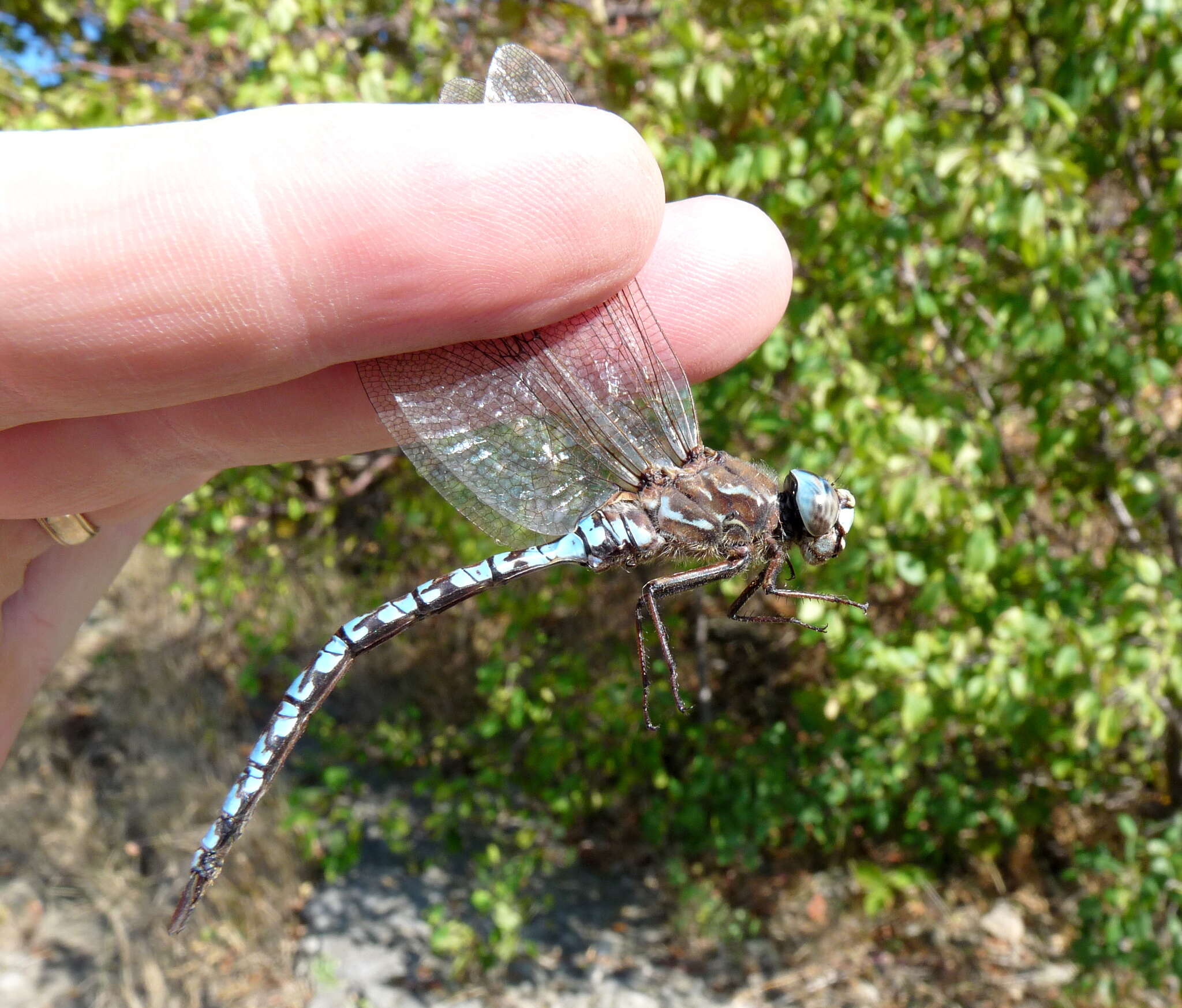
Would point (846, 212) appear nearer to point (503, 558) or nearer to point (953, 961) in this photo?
point (503, 558)

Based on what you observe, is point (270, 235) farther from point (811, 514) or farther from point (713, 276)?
point (811, 514)

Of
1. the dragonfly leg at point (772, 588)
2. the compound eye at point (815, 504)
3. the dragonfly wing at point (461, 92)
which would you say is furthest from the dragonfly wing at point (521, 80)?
the dragonfly leg at point (772, 588)

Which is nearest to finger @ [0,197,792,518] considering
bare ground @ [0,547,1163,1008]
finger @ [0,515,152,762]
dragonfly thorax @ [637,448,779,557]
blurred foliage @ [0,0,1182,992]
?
dragonfly thorax @ [637,448,779,557]

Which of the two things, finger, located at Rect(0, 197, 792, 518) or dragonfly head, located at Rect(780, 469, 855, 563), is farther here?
dragonfly head, located at Rect(780, 469, 855, 563)

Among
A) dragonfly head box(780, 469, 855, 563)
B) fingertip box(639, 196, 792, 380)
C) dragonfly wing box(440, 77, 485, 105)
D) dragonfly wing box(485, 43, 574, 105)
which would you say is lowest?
dragonfly head box(780, 469, 855, 563)

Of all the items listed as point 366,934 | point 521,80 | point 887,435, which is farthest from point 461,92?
point 366,934

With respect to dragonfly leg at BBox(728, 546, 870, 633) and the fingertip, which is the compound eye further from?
the fingertip
